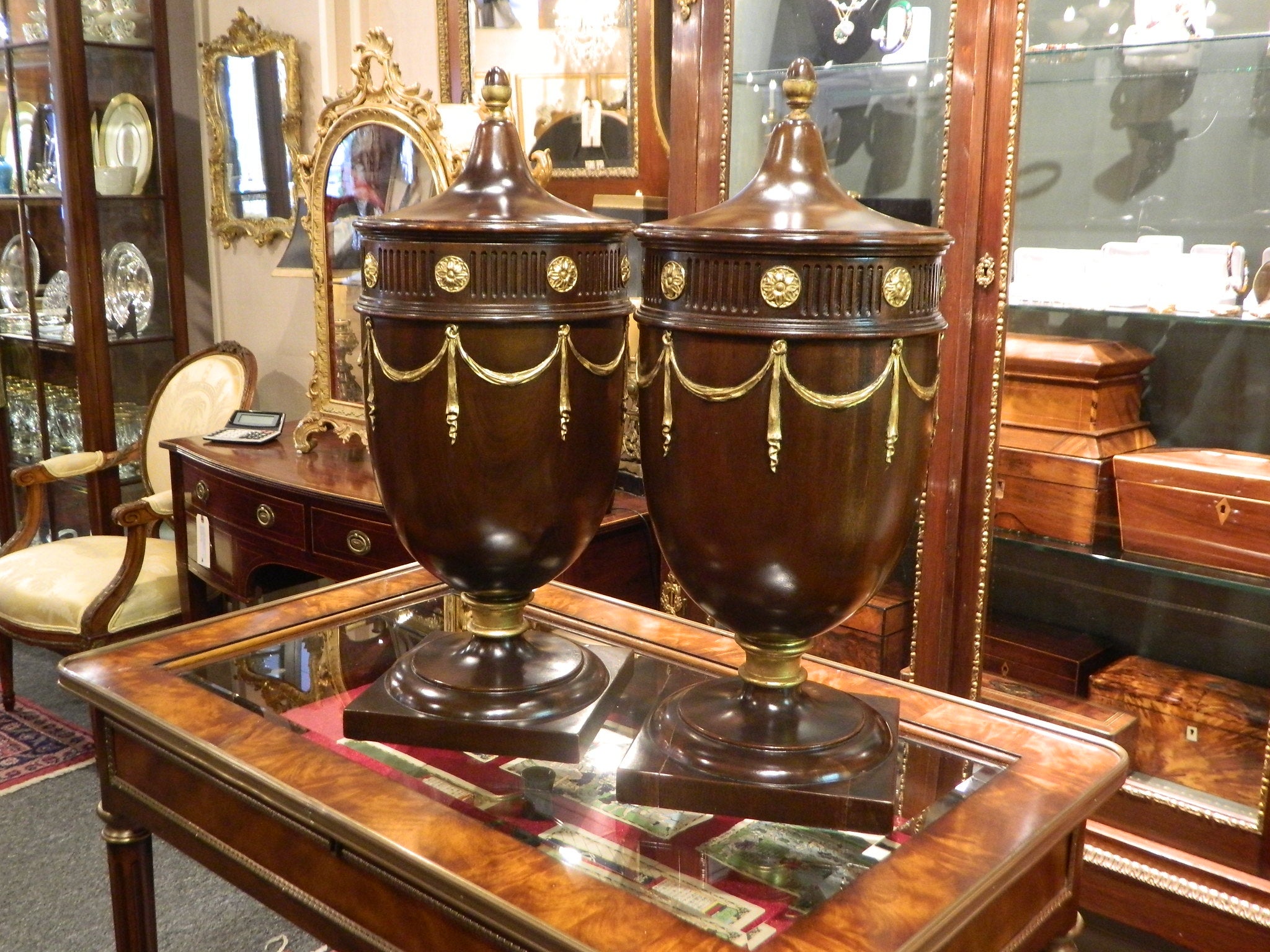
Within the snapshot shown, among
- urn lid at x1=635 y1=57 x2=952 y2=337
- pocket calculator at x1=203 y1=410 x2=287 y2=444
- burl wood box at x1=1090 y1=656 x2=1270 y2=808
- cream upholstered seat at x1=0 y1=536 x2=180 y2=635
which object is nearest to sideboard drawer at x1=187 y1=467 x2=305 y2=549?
pocket calculator at x1=203 y1=410 x2=287 y2=444

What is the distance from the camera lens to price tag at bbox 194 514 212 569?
2703 millimetres

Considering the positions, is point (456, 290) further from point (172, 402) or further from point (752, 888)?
point (172, 402)

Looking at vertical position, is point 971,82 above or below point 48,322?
above

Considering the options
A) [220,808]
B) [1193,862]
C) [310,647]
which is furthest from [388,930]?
[1193,862]

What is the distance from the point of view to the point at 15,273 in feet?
12.5

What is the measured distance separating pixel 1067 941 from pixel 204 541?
2266mm

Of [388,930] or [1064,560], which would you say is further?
[1064,560]

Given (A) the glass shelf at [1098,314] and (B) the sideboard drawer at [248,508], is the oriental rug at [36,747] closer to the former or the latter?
(B) the sideboard drawer at [248,508]

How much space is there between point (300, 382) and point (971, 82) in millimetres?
2329

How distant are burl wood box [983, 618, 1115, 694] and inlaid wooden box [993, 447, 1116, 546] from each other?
17 centimetres

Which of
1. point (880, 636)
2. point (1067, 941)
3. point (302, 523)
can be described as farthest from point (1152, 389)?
point (302, 523)

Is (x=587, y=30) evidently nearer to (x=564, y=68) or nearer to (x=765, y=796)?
(x=564, y=68)

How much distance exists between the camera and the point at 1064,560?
1.95 meters

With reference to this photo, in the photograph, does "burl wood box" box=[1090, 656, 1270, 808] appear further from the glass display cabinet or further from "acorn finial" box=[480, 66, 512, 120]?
the glass display cabinet
